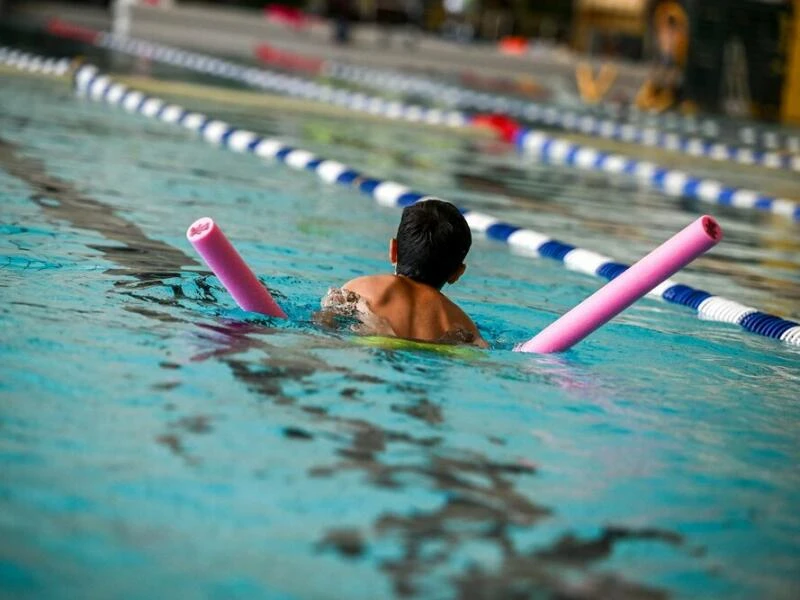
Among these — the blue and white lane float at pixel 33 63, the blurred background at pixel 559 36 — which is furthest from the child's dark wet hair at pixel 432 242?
the blurred background at pixel 559 36

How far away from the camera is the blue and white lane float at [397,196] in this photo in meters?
5.40

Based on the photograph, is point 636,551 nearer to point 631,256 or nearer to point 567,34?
point 631,256

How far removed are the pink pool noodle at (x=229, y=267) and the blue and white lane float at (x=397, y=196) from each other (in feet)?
6.69

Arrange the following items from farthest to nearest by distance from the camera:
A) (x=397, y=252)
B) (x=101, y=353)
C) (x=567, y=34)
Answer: (x=567, y=34)
(x=397, y=252)
(x=101, y=353)

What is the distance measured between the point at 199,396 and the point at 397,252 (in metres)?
1.12

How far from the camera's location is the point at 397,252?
166 inches

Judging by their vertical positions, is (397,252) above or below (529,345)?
above

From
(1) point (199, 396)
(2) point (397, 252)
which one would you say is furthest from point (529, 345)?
(1) point (199, 396)

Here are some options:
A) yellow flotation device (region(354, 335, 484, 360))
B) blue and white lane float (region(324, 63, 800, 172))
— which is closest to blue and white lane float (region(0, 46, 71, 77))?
blue and white lane float (region(324, 63, 800, 172))

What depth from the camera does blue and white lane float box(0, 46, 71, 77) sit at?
14.2 metres

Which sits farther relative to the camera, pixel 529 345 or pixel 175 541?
pixel 529 345

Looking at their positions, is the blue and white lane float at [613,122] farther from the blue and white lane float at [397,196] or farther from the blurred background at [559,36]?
the blue and white lane float at [397,196]

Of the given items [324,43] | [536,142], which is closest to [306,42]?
[324,43]

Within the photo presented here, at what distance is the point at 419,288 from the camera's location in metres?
4.14
